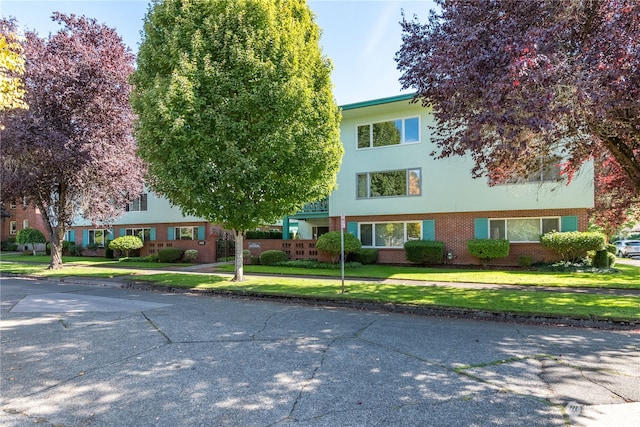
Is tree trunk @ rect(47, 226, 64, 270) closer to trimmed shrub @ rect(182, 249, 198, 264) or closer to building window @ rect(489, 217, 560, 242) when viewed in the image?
trimmed shrub @ rect(182, 249, 198, 264)

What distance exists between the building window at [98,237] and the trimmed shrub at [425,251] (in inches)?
1003

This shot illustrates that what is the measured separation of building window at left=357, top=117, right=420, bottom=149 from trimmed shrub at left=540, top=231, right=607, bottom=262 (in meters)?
7.96

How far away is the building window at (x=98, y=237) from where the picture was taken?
32316 millimetres

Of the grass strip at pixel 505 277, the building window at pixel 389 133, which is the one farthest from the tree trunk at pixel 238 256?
the building window at pixel 389 133

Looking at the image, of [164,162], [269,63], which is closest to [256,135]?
[269,63]

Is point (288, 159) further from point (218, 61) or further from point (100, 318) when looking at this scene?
point (100, 318)

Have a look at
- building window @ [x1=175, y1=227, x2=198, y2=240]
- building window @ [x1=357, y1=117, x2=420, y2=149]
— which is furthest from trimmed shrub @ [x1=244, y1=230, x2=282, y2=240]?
building window @ [x1=357, y1=117, x2=420, y2=149]

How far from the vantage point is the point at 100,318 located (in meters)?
8.48

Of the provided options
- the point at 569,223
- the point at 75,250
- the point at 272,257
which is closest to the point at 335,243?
the point at 272,257

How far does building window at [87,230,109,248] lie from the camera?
32316mm

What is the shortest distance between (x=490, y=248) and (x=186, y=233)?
→ 784 inches

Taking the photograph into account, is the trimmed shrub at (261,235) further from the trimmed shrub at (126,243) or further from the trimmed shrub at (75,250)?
the trimmed shrub at (75,250)

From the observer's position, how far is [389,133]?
21406mm

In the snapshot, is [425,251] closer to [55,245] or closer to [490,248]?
[490,248]
